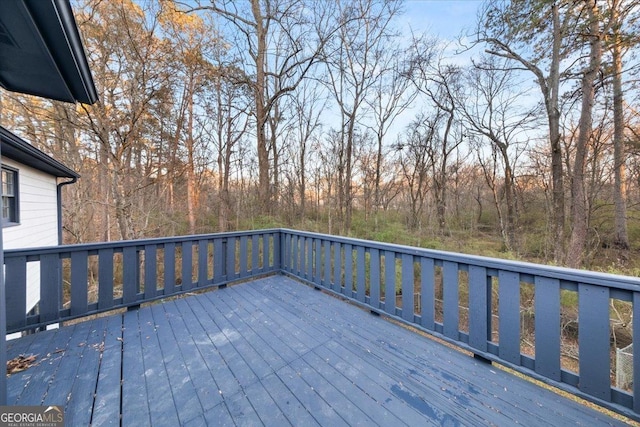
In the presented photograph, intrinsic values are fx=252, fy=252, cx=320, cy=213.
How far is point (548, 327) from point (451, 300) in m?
0.63

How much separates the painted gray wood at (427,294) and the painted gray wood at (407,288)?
0.13 meters

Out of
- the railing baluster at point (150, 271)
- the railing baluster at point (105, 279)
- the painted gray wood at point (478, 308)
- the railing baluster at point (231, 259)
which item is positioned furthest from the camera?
the railing baluster at point (231, 259)

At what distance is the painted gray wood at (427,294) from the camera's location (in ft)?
7.48

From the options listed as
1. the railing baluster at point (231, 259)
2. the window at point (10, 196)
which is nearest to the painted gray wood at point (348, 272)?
the railing baluster at point (231, 259)

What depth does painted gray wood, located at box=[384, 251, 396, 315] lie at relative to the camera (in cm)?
262

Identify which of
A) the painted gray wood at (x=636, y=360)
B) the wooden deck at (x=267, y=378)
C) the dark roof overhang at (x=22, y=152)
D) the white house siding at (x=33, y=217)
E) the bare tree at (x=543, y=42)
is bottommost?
the wooden deck at (x=267, y=378)

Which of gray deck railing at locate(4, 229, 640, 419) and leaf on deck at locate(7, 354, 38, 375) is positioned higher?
gray deck railing at locate(4, 229, 640, 419)

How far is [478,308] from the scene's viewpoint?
1990 mm

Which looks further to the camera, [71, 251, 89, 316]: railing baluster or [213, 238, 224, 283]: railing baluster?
[213, 238, 224, 283]: railing baluster

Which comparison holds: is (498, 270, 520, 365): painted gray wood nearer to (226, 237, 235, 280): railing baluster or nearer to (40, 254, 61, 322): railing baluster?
(226, 237, 235, 280): railing baluster

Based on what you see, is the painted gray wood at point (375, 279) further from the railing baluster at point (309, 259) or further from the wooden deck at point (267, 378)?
the railing baluster at point (309, 259)

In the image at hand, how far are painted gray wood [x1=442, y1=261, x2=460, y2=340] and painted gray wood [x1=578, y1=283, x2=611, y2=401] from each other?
0.74m

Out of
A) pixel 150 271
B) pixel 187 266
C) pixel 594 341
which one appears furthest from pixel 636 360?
pixel 150 271

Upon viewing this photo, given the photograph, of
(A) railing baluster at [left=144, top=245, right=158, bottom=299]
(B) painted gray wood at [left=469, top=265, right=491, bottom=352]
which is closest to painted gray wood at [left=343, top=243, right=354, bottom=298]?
(B) painted gray wood at [left=469, top=265, right=491, bottom=352]
